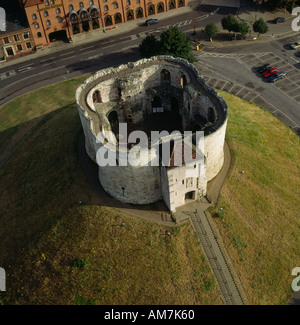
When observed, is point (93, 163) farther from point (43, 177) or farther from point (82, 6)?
point (82, 6)

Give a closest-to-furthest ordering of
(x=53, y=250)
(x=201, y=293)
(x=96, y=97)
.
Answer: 1. (x=201, y=293)
2. (x=53, y=250)
3. (x=96, y=97)

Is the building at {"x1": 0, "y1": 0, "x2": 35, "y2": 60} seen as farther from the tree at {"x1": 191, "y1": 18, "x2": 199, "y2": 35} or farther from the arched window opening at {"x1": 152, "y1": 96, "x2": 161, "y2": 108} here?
the arched window opening at {"x1": 152, "y1": 96, "x2": 161, "y2": 108}

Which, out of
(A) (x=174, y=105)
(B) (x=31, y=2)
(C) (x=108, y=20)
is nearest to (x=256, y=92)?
(A) (x=174, y=105)

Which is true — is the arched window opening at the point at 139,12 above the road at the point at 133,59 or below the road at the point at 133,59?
above

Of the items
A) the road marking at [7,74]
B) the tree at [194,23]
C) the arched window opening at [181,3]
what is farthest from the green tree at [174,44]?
the road marking at [7,74]

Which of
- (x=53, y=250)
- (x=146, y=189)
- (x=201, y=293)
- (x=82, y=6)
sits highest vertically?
(x=82, y=6)

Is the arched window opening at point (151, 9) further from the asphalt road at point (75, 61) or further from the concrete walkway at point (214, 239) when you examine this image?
the concrete walkway at point (214, 239)

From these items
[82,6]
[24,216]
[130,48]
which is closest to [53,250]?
[24,216]
